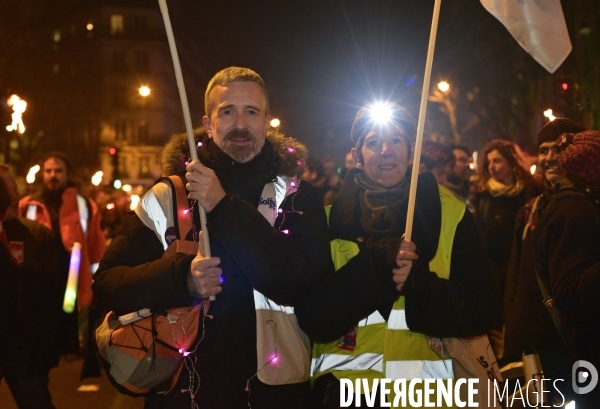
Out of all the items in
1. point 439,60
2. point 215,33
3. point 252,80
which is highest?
point 215,33

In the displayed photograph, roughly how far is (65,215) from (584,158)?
629 centimetres

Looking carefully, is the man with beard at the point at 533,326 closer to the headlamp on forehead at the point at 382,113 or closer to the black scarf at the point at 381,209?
the black scarf at the point at 381,209

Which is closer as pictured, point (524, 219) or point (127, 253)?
point (127, 253)

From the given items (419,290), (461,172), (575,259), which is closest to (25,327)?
(419,290)

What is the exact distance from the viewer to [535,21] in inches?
163

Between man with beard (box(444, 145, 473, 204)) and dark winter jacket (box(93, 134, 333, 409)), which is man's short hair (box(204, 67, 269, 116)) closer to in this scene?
dark winter jacket (box(93, 134, 333, 409))

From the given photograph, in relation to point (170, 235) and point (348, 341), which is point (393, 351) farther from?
point (170, 235)

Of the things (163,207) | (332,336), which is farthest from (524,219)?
(163,207)

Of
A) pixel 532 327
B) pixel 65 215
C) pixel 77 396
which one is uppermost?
pixel 65 215

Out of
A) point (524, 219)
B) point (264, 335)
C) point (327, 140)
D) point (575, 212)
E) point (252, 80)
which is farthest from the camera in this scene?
point (327, 140)

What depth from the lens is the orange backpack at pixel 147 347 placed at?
11.6 ft

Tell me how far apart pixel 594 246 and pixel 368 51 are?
28.2 meters

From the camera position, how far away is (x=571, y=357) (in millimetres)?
4578

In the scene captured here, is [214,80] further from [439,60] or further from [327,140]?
[327,140]
